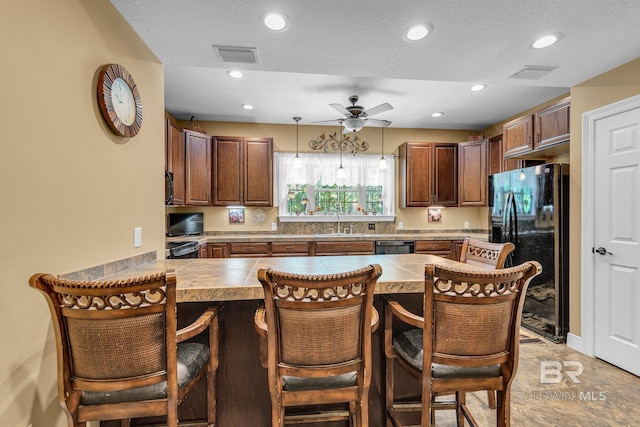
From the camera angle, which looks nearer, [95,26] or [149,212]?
[95,26]

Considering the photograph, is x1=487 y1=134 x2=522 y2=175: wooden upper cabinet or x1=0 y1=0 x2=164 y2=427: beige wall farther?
x1=487 y1=134 x2=522 y2=175: wooden upper cabinet

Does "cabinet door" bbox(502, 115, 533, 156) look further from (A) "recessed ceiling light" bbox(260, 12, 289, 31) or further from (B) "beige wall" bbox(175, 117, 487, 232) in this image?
(A) "recessed ceiling light" bbox(260, 12, 289, 31)

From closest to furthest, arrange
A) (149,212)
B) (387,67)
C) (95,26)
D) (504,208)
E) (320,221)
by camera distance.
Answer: (95,26) → (149,212) → (387,67) → (504,208) → (320,221)

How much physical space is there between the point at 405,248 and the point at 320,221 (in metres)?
1.42

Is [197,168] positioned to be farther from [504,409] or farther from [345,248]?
[504,409]

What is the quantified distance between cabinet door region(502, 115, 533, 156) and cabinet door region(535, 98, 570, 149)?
0.08m

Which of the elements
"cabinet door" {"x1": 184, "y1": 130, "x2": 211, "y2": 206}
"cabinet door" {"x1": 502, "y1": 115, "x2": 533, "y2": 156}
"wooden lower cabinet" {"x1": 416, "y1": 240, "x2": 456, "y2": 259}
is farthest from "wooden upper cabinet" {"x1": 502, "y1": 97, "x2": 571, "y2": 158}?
"cabinet door" {"x1": 184, "y1": 130, "x2": 211, "y2": 206}

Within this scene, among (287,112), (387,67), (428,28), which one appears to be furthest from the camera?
(287,112)

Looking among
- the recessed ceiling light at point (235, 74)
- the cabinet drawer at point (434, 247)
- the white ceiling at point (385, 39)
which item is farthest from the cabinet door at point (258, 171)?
the cabinet drawer at point (434, 247)

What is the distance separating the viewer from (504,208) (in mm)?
3627

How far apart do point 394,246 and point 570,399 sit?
2.55 metres

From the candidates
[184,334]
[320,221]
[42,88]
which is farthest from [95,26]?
[320,221]

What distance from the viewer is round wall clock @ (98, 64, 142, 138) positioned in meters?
1.67

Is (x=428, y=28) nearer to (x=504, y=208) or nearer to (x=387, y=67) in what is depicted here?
(x=387, y=67)
